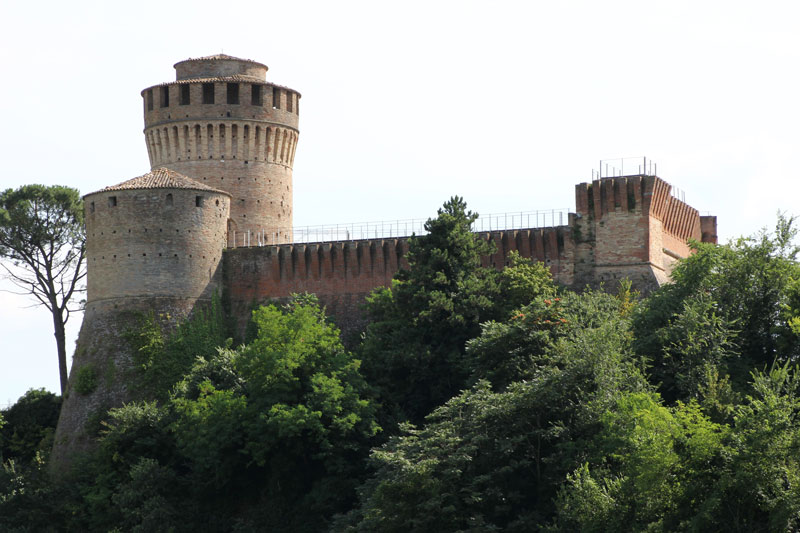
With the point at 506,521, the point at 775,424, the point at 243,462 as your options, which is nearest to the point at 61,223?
the point at 243,462

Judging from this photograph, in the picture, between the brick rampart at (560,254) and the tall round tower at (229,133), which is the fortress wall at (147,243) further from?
the tall round tower at (229,133)

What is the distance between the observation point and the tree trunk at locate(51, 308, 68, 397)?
216ft

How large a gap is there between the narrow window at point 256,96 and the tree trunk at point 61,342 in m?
12.7

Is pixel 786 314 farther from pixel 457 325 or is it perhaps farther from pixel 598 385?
pixel 457 325

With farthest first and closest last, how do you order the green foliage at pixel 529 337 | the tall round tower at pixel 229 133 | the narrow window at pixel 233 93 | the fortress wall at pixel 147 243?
the narrow window at pixel 233 93 → the tall round tower at pixel 229 133 → the fortress wall at pixel 147 243 → the green foliage at pixel 529 337

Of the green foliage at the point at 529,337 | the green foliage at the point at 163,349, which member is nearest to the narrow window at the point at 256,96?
the green foliage at the point at 163,349

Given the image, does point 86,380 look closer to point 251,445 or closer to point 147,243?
point 147,243

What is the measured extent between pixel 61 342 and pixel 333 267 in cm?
1391

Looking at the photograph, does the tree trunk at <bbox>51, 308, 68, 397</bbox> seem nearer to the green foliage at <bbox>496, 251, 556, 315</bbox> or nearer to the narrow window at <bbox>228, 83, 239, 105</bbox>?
the narrow window at <bbox>228, 83, 239, 105</bbox>

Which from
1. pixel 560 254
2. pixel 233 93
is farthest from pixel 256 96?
pixel 560 254

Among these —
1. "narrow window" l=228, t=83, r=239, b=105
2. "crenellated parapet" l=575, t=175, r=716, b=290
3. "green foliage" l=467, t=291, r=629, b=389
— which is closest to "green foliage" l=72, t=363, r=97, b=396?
"narrow window" l=228, t=83, r=239, b=105

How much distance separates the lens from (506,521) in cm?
4334

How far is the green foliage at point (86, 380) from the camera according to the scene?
57.7 meters

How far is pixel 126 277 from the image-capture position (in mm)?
58062
